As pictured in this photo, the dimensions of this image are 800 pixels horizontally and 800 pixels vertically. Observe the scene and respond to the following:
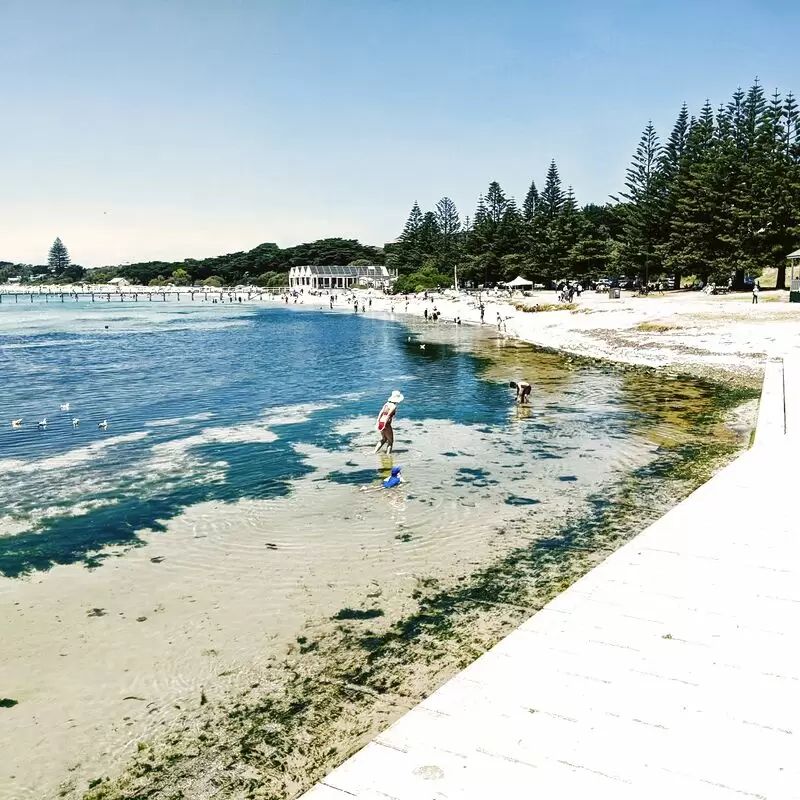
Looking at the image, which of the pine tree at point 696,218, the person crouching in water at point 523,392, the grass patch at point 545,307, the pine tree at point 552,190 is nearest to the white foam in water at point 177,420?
the person crouching in water at point 523,392

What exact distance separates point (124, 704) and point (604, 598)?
16.2 feet

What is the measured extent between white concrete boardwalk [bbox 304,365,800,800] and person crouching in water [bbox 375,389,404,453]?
722cm

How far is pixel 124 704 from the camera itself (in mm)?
6367

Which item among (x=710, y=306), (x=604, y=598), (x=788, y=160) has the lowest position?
(x=604, y=598)

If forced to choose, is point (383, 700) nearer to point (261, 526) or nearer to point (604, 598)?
point (604, 598)

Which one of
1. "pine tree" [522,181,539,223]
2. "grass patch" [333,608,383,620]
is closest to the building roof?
"pine tree" [522,181,539,223]

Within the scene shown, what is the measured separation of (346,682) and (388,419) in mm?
Result: 8365

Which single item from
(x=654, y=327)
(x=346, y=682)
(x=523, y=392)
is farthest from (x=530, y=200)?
(x=346, y=682)

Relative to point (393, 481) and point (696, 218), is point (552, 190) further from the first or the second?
point (393, 481)

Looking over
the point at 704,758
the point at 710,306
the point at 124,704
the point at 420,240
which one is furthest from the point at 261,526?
the point at 420,240

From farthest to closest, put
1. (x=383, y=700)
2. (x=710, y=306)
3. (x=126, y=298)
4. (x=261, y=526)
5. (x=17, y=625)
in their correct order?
(x=126, y=298), (x=710, y=306), (x=261, y=526), (x=17, y=625), (x=383, y=700)

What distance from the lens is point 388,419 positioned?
14633 mm

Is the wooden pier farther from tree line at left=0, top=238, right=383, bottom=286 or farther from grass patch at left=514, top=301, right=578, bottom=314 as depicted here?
grass patch at left=514, top=301, right=578, bottom=314

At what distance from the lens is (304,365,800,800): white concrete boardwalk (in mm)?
4086
